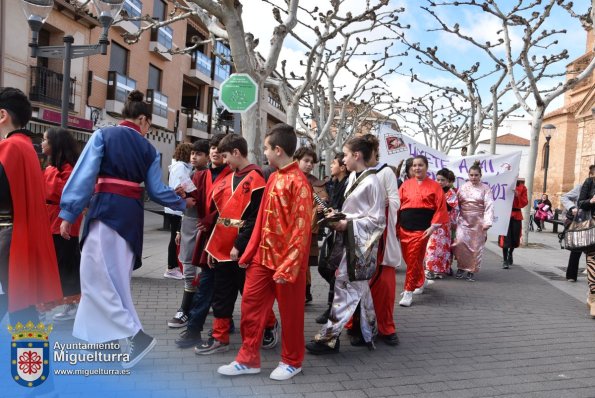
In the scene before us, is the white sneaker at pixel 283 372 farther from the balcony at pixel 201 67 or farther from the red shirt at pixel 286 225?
the balcony at pixel 201 67

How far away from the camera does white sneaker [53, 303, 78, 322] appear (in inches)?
189

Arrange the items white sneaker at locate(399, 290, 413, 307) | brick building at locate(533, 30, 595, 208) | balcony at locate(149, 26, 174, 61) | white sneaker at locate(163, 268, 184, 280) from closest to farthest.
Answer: white sneaker at locate(399, 290, 413, 307) < white sneaker at locate(163, 268, 184, 280) < balcony at locate(149, 26, 174, 61) < brick building at locate(533, 30, 595, 208)

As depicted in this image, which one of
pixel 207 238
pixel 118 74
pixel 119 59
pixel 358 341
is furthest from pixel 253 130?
pixel 119 59

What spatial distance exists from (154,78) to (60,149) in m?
23.3

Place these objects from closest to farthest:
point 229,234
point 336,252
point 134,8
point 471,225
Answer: point 229,234 < point 336,252 < point 471,225 < point 134,8

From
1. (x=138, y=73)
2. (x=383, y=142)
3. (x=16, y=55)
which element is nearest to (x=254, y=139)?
(x=383, y=142)

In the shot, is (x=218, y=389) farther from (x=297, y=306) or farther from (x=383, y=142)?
(x=383, y=142)

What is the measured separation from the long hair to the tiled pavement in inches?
A: 58.9

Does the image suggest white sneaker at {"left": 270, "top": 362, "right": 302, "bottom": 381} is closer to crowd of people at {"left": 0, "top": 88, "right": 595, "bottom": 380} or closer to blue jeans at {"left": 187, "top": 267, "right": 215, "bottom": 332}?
crowd of people at {"left": 0, "top": 88, "right": 595, "bottom": 380}

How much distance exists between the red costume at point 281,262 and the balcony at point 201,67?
28.7m

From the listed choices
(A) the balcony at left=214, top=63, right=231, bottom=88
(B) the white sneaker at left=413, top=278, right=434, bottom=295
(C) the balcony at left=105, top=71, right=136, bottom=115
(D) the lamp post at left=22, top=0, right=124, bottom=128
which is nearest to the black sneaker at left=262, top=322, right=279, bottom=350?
(B) the white sneaker at left=413, top=278, right=434, bottom=295

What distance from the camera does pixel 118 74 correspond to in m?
21.9

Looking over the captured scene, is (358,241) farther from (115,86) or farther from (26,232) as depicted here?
(115,86)

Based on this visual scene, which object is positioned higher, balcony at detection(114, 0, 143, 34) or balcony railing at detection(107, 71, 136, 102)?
balcony at detection(114, 0, 143, 34)
